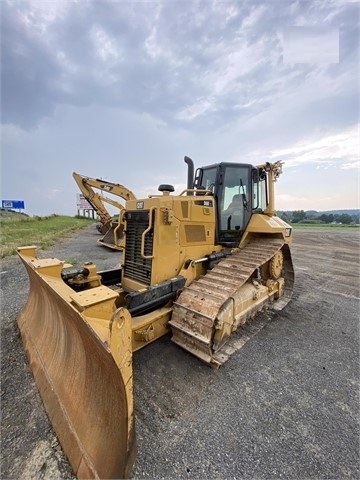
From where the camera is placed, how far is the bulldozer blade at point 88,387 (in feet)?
5.57

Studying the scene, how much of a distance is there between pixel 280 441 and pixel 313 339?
6.78 ft

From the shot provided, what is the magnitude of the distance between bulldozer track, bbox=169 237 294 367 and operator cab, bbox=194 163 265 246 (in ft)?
1.71

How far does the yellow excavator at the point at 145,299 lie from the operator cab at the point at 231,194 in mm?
19

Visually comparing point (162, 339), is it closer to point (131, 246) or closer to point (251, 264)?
point (131, 246)

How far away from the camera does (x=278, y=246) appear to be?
4543 mm

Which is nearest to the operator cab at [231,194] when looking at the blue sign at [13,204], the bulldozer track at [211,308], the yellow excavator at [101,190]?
the bulldozer track at [211,308]

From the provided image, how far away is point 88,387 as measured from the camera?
213 centimetres

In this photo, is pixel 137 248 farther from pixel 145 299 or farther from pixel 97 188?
pixel 97 188

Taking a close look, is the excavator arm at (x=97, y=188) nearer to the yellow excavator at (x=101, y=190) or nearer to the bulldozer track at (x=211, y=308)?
the yellow excavator at (x=101, y=190)

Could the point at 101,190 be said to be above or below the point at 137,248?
above

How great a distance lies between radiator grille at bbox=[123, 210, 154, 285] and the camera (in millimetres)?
3574

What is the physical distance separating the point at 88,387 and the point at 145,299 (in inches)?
46.8

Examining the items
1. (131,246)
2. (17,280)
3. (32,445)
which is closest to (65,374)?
(32,445)

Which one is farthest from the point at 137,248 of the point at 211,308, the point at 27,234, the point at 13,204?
the point at 13,204
